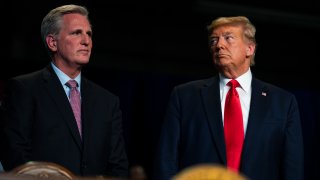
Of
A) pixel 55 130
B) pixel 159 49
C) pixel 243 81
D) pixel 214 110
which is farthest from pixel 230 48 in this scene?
pixel 159 49

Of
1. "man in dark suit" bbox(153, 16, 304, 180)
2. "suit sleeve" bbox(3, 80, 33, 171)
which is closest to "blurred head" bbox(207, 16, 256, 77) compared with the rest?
"man in dark suit" bbox(153, 16, 304, 180)

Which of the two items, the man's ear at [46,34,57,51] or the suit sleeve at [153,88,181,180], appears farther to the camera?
the man's ear at [46,34,57,51]

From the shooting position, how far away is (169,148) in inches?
104

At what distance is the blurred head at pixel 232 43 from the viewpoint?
8.93ft

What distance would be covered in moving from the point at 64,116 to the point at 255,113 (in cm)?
65

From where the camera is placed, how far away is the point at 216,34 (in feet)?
9.06

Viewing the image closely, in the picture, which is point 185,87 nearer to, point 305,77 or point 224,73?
point 224,73

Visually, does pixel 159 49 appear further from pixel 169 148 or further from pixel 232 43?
pixel 169 148

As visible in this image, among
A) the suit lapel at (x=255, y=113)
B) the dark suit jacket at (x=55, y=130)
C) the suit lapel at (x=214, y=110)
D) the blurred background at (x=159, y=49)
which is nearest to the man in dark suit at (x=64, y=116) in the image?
the dark suit jacket at (x=55, y=130)

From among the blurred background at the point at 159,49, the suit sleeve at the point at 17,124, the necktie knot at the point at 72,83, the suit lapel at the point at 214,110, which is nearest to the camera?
the suit sleeve at the point at 17,124

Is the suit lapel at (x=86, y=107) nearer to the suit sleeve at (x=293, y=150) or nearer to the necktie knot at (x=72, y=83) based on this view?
the necktie knot at (x=72, y=83)

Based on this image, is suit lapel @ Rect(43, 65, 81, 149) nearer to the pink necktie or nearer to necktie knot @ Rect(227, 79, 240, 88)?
the pink necktie

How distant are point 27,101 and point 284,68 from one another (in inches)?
138

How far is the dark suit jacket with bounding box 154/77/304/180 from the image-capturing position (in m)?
2.58
